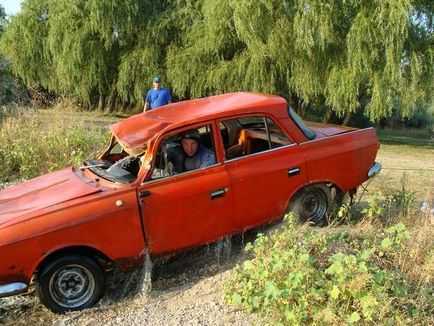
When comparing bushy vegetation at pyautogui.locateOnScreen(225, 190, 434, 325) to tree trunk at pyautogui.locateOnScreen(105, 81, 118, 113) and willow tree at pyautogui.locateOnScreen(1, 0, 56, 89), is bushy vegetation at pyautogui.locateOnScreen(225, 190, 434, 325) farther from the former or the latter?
willow tree at pyautogui.locateOnScreen(1, 0, 56, 89)

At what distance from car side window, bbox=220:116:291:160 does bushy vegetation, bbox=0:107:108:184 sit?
4007mm

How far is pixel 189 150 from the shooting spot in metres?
5.62

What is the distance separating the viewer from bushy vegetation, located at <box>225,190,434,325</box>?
3781mm

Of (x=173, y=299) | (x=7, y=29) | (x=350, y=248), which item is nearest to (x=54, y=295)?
(x=173, y=299)

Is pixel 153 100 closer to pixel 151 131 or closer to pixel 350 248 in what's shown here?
pixel 151 131

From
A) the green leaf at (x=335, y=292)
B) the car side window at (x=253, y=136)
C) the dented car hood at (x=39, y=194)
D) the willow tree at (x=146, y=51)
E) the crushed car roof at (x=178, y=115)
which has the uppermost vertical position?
the willow tree at (x=146, y=51)

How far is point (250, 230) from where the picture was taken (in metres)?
6.04

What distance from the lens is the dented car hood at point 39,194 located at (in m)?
4.95

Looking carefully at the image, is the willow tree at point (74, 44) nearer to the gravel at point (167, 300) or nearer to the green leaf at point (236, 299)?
the gravel at point (167, 300)

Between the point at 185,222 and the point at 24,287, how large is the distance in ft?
5.35

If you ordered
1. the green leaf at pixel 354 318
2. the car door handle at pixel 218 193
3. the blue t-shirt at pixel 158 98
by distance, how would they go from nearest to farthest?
1. the green leaf at pixel 354 318
2. the car door handle at pixel 218 193
3. the blue t-shirt at pixel 158 98

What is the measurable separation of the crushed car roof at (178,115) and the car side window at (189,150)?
0.16m

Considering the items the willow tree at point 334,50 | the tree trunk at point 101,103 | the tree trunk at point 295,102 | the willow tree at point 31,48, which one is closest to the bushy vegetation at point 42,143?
the willow tree at point 334,50

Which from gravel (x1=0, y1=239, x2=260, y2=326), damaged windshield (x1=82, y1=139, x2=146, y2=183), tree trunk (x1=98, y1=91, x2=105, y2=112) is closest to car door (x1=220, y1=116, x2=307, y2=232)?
gravel (x1=0, y1=239, x2=260, y2=326)
